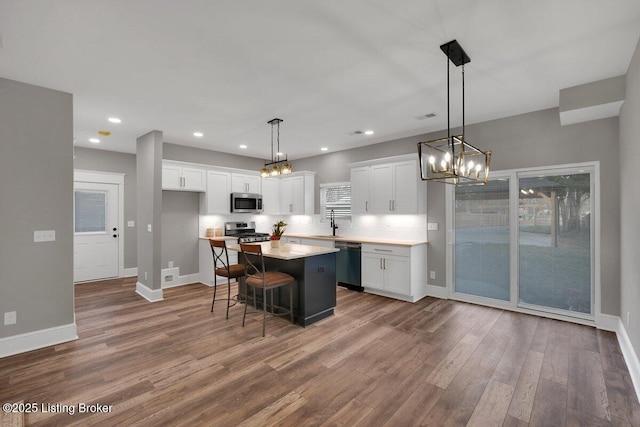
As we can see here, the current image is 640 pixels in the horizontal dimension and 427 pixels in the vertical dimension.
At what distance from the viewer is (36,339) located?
126 inches

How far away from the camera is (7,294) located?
305 cm

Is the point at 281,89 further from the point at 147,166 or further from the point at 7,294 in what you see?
the point at 7,294

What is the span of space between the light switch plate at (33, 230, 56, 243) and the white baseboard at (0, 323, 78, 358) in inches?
38.5

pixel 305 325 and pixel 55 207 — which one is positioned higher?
pixel 55 207

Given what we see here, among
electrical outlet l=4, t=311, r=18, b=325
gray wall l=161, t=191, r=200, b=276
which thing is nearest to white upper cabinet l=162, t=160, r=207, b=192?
gray wall l=161, t=191, r=200, b=276

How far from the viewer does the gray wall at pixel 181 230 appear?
19.2 ft

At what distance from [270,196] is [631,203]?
612 cm

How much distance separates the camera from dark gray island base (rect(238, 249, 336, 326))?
151 inches

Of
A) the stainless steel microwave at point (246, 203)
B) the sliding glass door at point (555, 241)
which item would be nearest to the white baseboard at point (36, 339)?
the stainless steel microwave at point (246, 203)

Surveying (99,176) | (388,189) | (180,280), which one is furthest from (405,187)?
(99,176)

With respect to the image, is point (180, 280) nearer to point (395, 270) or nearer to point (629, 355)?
point (395, 270)

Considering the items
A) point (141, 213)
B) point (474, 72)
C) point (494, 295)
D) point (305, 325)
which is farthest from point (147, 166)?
point (494, 295)

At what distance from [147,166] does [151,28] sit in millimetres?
3336

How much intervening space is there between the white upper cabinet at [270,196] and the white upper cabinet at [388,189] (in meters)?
2.29
